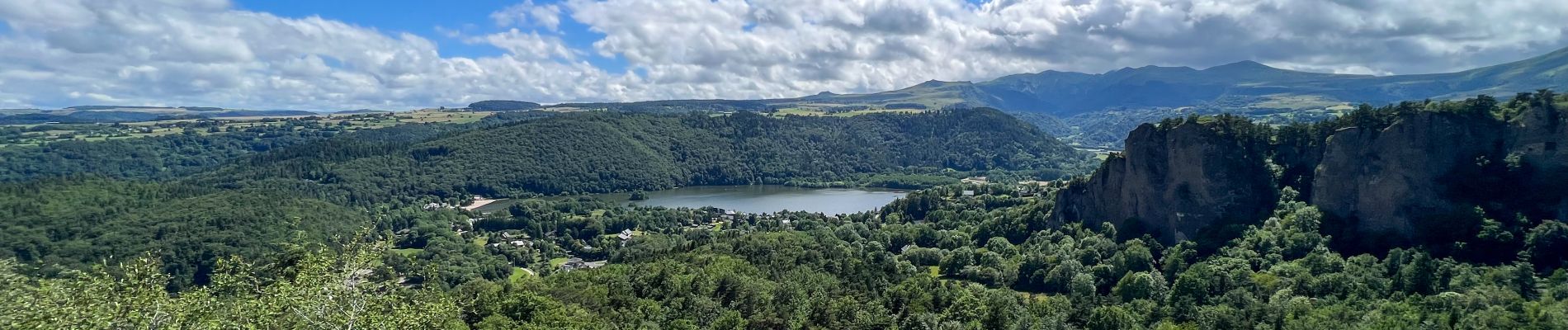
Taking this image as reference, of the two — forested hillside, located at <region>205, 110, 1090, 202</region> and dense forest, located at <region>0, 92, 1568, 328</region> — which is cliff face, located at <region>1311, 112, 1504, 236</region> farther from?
forested hillside, located at <region>205, 110, 1090, 202</region>

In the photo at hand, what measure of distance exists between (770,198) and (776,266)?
98.5m

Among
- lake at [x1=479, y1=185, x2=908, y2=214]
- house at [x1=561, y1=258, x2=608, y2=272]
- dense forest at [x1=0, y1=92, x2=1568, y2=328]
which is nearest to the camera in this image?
dense forest at [x1=0, y1=92, x2=1568, y2=328]

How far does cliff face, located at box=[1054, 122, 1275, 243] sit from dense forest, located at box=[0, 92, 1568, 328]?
1191mm

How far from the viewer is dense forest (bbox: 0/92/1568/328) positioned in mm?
19391

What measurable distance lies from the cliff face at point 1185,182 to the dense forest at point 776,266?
119 cm

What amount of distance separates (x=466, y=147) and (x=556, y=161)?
17591 millimetres

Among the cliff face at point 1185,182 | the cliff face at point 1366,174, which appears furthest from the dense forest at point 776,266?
the cliff face at point 1185,182

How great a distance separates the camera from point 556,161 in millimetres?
167125

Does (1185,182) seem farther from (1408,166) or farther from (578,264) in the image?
(578,264)

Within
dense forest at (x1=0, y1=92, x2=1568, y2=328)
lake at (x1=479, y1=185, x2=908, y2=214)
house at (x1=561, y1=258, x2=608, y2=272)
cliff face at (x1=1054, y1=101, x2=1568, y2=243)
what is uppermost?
cliff face at (x1=1054, y1=101, x2=1568, y2=243)

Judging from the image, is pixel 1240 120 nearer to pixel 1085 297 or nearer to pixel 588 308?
pixel 1085 297

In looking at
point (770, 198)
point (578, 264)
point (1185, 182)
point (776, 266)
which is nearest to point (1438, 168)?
point (1185, 182)

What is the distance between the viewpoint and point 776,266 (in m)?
55.8

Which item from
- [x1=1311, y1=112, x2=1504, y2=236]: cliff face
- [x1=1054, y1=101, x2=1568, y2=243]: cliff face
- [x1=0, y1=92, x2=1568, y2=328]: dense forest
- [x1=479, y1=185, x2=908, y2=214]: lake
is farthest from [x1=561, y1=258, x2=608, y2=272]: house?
[x1=1311, y1=112, x2=1504, y2=236]: cliff face
